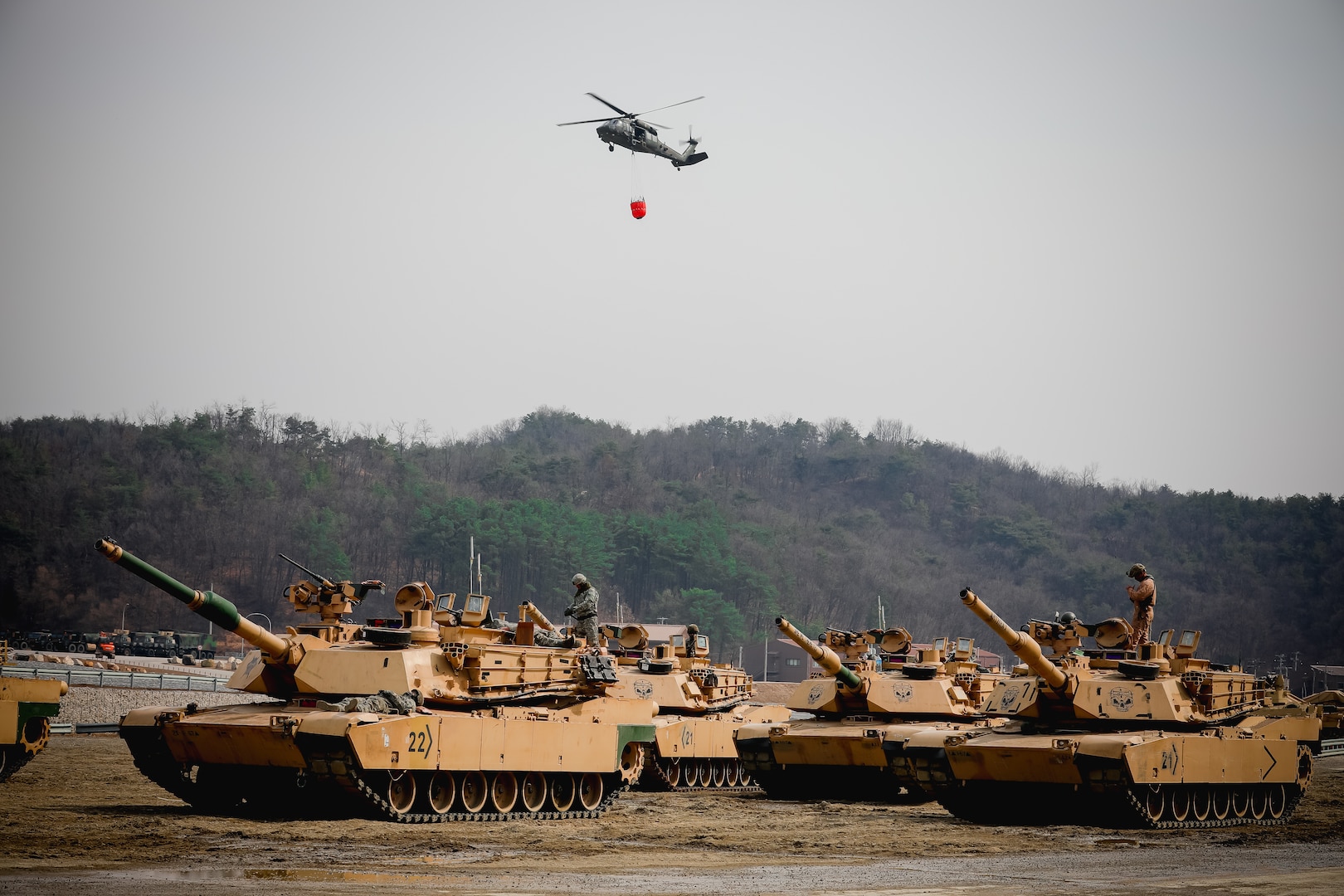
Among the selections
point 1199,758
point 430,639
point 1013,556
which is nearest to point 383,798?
point 430,639

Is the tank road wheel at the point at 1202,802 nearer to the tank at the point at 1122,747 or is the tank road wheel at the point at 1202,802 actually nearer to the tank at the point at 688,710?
the tank at the point at 1122,747

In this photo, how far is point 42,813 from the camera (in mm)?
18969

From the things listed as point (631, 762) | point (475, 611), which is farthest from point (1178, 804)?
point (475, 611)

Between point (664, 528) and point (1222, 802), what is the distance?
2880 inches

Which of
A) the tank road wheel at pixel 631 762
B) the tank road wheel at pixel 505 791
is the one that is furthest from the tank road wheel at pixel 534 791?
the tank road wheel at pixel 631 762

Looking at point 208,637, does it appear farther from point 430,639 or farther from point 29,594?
point 430,639

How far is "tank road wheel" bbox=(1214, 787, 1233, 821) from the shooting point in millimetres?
21875

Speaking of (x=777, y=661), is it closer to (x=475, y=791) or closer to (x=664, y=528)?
(x=664, y=528)

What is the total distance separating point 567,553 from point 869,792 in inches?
2446

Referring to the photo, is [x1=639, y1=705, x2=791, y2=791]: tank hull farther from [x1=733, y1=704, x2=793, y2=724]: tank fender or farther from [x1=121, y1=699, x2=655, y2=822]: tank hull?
[x1=121, y1=699, x2=655, y2=822]: tank hull

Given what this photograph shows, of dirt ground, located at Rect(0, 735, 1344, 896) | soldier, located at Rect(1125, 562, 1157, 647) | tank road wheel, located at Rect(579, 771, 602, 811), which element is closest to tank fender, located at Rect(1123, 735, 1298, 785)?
dirt ground, located at Rect(0, 735, 1344, 896)

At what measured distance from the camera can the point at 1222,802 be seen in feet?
72.1

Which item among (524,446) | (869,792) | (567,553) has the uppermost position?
(524,446)

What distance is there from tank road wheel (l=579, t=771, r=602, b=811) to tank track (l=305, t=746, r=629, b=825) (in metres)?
0.15
